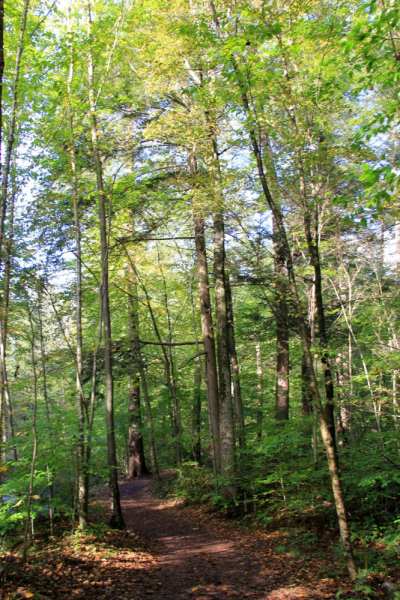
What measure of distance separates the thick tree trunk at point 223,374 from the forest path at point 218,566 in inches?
44.4

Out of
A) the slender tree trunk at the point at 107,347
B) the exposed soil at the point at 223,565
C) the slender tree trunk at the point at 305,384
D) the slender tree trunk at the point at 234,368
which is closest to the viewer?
the exposed soil at the point at 223,565

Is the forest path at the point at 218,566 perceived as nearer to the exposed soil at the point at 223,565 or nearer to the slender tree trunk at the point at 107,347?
the exposed soil at the point at 223,565

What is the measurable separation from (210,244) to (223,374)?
5.50 m

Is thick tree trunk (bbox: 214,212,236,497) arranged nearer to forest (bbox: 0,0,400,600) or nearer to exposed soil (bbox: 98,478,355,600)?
forest (bbox: 0,0,400,600)

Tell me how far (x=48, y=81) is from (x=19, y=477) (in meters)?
7.76

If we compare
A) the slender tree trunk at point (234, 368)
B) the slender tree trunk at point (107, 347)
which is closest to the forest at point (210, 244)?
the slender tree trunk at point (107, 347)

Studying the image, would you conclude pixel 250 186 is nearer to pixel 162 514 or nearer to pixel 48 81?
pixel 48 81

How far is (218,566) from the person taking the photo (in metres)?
5.57

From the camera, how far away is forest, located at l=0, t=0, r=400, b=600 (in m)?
4.74

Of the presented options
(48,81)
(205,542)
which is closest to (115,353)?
(205,542)

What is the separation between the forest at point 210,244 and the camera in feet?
15.6

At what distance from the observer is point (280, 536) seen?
6.54 meters

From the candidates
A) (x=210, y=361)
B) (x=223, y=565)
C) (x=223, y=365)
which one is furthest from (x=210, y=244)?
(x=223, y=565)

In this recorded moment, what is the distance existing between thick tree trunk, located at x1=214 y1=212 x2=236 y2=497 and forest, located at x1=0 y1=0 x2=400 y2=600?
6cm
